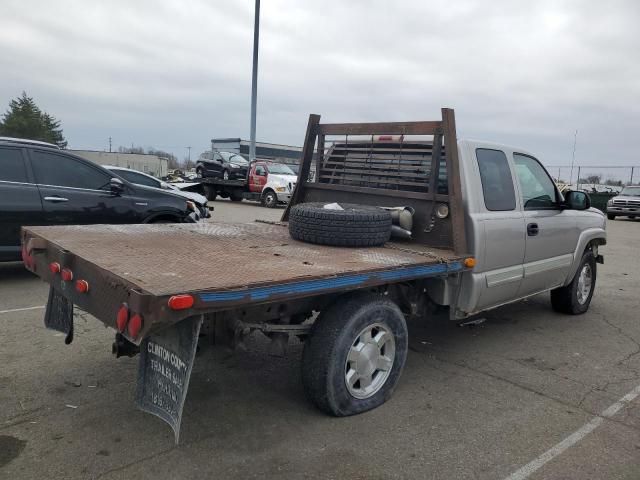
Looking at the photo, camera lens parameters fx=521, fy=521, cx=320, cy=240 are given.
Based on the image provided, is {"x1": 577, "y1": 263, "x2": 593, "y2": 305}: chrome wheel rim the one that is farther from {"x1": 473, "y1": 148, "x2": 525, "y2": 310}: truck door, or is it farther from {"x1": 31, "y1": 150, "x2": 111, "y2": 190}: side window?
{"x1": 31, "y1": 150, "x2": 111, "y2": 190}: side window

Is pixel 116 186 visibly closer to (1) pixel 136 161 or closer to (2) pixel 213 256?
(2) pixel 213 256

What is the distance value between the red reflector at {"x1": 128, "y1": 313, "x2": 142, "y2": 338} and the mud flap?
0.94 ft

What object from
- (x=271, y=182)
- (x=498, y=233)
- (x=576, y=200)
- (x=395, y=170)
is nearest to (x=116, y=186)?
(x=395, y=170)

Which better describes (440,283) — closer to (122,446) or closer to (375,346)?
(375,346)

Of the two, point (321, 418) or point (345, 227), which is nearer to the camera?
point (321, 418)

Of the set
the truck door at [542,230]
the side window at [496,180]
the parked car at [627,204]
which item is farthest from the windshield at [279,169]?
the side window at [496,180]

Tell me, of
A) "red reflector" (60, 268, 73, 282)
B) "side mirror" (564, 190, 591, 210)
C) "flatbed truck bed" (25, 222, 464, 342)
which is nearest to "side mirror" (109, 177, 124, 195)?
"flatbed truck bed" (25, 222, 464, 342)

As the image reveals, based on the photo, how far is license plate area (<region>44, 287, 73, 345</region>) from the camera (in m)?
3.79

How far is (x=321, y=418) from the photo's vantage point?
3385 millimetres

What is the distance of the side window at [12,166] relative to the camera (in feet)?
20.9

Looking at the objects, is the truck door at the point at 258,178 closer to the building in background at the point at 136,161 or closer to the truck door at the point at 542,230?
the truck door at the point at 542,230

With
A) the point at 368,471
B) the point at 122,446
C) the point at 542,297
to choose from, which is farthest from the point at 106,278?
the point at 542,297

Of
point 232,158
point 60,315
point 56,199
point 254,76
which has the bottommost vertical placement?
point 60,315

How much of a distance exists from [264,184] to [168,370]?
786 inches
